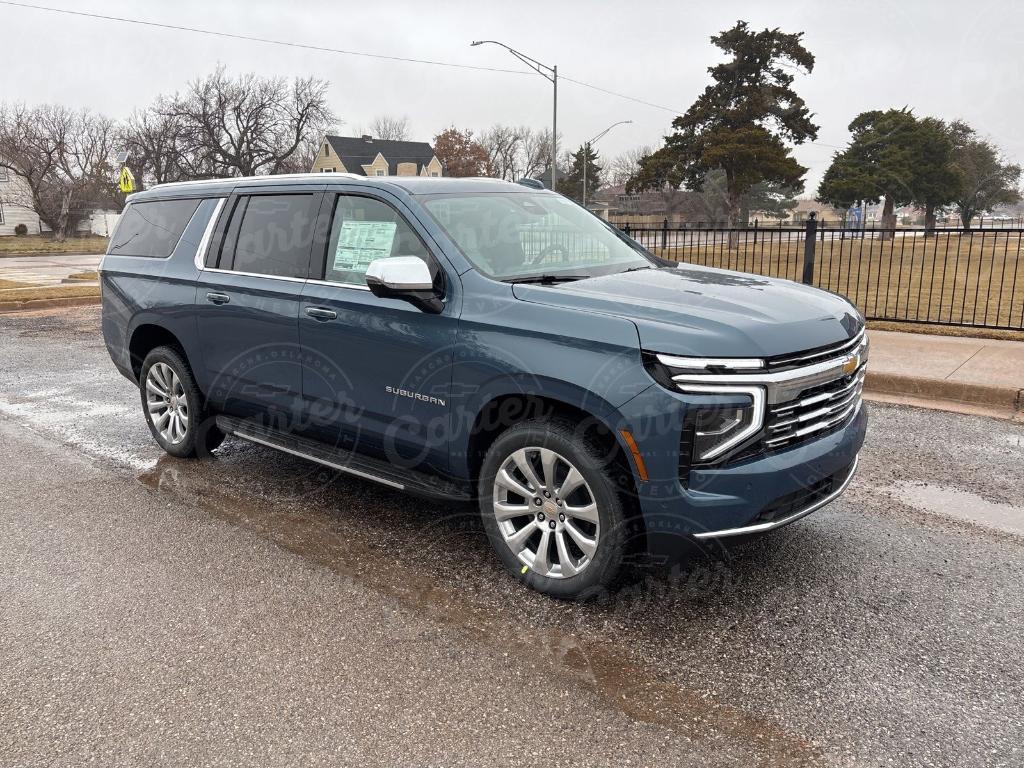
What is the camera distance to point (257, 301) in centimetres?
484

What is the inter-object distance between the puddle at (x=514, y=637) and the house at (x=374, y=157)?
245ft

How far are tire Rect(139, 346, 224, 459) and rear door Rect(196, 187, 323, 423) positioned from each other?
0.84 feet

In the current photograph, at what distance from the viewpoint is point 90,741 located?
2.75m

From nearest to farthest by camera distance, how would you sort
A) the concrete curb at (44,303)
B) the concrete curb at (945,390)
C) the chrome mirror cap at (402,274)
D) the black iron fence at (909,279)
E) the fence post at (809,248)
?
the chrome mirror cap at (402,274), the concrete curb at (945,390), the black iron fence at (909,279), the fence post at (809,248), the concrete curb at (44,303)

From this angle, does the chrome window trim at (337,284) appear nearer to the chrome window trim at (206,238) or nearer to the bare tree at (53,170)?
the chrome window trim at (206,238)

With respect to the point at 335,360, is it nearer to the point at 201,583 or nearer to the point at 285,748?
the point at 201,583

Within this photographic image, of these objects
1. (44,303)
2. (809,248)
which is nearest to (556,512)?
(809,248)

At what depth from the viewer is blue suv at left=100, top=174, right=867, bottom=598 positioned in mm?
3225

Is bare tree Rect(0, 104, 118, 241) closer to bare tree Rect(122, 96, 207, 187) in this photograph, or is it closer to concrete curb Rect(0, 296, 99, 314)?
bare tree Rect(122, 96, 207, 187)

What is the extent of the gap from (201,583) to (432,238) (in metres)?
2.01

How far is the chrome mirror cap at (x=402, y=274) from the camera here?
3773 mm

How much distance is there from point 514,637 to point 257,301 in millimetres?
2600

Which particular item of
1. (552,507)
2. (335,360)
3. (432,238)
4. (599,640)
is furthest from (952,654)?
(335,360)

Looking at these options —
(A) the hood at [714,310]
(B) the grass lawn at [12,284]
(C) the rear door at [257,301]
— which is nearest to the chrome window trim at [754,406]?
(A) the hood at [714,310]
